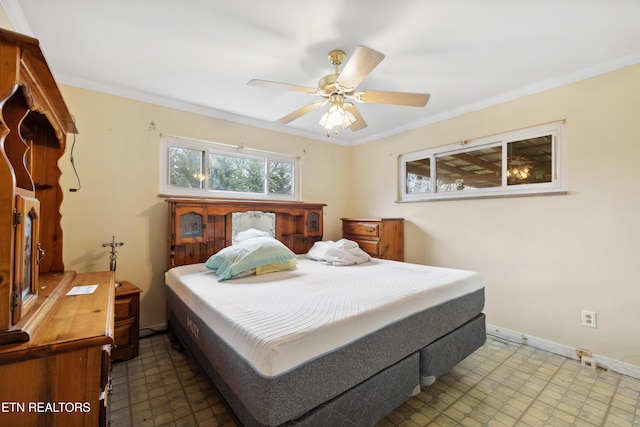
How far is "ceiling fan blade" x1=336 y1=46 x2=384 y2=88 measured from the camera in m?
1.48

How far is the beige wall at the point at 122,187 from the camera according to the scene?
2.37 m

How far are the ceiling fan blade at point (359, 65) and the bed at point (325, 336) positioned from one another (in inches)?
53.0

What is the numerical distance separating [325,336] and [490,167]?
2.64m

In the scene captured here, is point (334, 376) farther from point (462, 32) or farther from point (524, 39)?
point (524, 39)

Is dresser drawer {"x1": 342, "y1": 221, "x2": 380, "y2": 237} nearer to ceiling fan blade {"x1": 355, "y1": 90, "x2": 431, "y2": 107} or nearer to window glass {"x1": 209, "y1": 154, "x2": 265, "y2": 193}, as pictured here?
window glass {"x1": 209, "y1": 154, "x2": 265, "y2": 193}

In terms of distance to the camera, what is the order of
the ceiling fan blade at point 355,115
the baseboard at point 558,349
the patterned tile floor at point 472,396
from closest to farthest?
1. the patterned tile floor at point 472,396
2. the baseboard at point 558,349
3. the ceiling fan blade at point 355,115

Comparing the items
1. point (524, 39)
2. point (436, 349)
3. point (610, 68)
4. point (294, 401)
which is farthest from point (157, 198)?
point (610, 68)

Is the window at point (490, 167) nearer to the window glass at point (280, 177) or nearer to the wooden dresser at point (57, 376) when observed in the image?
the window glass at point (280, 177)

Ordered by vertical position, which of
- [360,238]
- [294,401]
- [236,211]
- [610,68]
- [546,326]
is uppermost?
[610,68]

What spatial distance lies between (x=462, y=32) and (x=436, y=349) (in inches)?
79.7

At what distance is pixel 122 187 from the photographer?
8.41 feet

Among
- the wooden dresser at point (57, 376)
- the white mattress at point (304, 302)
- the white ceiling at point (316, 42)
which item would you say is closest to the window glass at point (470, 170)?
the white ceiling at point (316, 42)

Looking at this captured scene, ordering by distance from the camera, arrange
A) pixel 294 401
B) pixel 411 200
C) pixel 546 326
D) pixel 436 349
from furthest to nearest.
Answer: pixel 411 200, pixel 546 326, pixel 436 349, pixel 294 401

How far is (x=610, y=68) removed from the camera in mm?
2133
